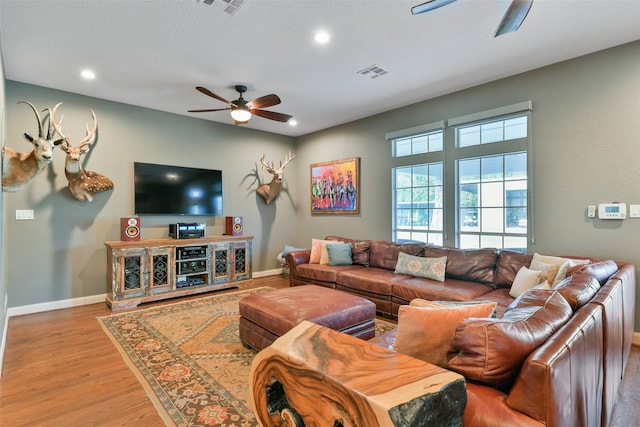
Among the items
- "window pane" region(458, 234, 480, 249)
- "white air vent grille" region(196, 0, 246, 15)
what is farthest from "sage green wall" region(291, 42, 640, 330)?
"white air vent grille" region(196, 0, 246, 15)

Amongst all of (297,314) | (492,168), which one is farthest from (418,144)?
(297,314)

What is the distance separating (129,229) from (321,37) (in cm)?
362

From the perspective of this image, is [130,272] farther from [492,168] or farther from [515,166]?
[515,166]

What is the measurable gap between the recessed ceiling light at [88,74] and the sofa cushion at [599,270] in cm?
515

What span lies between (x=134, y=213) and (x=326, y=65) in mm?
Result: 3522

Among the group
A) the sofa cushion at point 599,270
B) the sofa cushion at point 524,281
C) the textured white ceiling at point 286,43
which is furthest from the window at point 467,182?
the sofa cushion at point 599,270

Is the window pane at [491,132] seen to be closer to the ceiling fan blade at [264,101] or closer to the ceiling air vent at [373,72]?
the ceiling air vent at [373,72]

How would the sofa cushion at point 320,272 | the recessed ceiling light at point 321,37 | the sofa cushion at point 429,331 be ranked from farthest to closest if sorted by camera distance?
the sofa cushion at point 320,272 < the recessed ceiling light at point 321,37 < the sofa cushion at point 429,331

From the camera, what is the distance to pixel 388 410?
77 cm

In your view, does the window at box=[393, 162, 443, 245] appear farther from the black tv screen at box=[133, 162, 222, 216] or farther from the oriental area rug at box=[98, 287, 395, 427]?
the black tv screen at box=[133, 162, 222, 216]

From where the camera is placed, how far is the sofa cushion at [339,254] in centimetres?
475

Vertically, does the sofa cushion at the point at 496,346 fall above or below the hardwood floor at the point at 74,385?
above

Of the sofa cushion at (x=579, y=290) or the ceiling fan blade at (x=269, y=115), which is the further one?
the ceiling fan blade at (x=269, y=115)

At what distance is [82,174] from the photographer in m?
4.26
